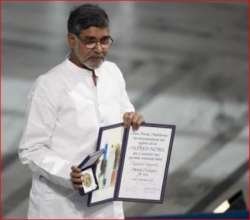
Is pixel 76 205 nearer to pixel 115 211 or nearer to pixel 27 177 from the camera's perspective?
pixel 115 211

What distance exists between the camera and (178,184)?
486 cm

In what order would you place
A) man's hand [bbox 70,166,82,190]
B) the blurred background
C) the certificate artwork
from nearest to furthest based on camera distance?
1. man's hand [bbox 70,166,82,190]
2. the certificate artwork
3. the blurred background

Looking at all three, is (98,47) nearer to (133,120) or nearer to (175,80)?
(133,120)

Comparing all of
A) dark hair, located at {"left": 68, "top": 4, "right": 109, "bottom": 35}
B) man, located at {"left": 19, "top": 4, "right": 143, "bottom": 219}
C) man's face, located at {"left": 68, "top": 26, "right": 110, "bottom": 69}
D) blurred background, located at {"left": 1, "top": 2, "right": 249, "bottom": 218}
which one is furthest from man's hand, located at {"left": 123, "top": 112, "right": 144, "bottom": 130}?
blurred background, located at {"left": 1, "top": 2, "right": 249, "bottom": 218}

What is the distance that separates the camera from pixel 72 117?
252 centimetres

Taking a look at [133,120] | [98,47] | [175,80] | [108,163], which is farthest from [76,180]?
[175,80]

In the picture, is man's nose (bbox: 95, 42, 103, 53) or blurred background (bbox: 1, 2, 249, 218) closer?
man's nose (bbox: 95, 42, 103, 53)

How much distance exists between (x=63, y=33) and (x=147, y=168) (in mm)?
5394

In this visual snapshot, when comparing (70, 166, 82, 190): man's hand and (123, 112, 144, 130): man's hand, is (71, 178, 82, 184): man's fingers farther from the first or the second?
(123, 112, 144, 130): man's hand

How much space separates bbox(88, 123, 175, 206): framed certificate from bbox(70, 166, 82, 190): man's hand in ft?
0.33

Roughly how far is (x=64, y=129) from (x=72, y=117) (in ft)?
0.15

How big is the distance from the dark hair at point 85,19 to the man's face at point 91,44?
0.04 feet

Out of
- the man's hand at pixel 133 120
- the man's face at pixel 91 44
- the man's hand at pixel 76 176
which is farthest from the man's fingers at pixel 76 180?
the man's face at pixel 91 44

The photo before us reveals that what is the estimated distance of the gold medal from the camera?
2.44 meters
